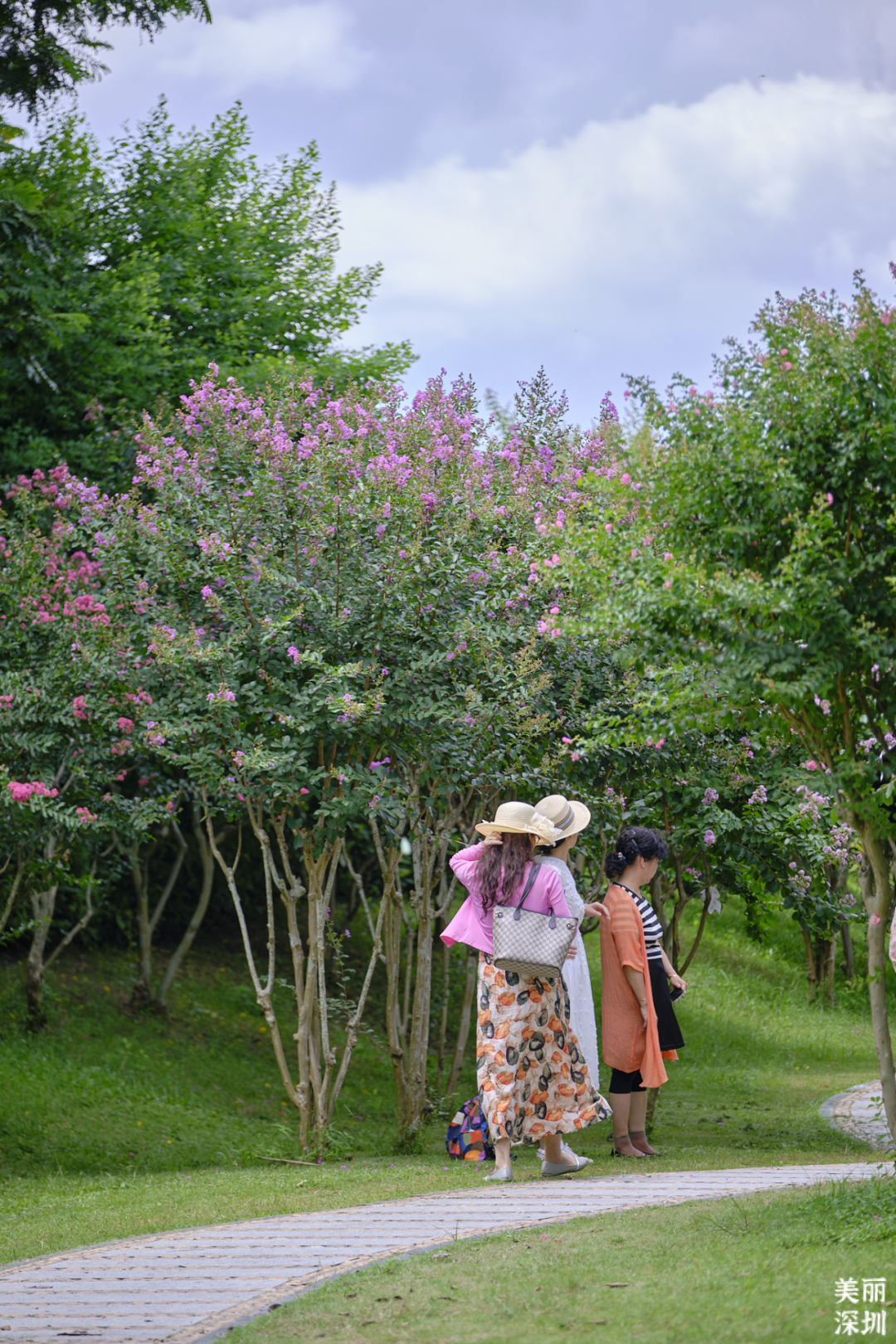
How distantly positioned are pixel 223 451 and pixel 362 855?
9.38 m

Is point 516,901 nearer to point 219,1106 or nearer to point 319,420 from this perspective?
point 319,420

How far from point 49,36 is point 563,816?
430cm

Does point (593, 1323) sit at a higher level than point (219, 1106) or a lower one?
higher

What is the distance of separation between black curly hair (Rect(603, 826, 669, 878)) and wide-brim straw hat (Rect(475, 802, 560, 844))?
0.84m

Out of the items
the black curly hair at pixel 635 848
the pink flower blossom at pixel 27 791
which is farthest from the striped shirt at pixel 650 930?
the pink flower blossom at pixel 27 791

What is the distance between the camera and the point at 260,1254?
495cm

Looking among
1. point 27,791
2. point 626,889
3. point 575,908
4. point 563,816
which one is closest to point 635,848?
point 626,889

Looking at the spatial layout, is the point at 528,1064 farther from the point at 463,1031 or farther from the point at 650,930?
the point at 463,1031

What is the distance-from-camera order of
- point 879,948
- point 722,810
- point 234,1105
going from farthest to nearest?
point 234,1105 < point 722,810 < point 879,948

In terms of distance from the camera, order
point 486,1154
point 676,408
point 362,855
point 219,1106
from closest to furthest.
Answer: point 676,408 < point 486,1154 < point 219,1106 < point 362,855

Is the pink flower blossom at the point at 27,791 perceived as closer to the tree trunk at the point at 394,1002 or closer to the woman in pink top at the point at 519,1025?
the tree trunk at the point at 394,1002

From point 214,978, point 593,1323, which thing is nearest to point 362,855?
point 214,978

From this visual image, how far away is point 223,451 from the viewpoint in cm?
964

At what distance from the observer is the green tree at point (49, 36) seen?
437cm
